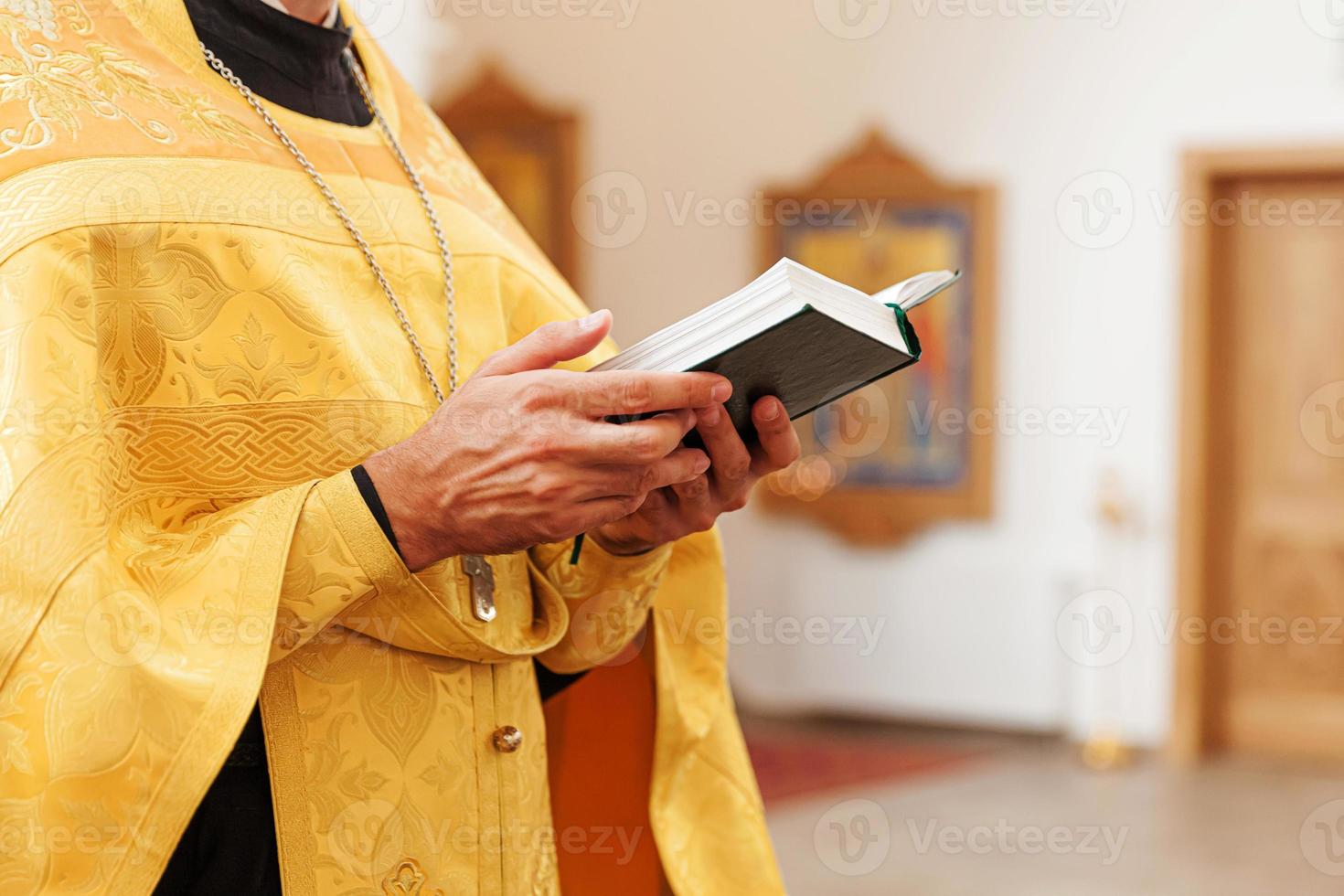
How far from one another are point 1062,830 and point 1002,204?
9.23 feet

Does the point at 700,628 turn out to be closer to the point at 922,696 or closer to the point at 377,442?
the point at 377,442

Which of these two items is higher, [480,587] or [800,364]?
[800,364]

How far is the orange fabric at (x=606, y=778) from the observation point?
1566mm

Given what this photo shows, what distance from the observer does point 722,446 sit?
1193mm

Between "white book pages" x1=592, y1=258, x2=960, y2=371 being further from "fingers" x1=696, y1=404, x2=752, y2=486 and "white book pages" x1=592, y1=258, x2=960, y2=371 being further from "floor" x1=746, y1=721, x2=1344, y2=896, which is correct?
→ "floor" x1=746, y1=721, x2=1344, y2=896

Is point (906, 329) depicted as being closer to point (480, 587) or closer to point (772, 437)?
point (772, 437)

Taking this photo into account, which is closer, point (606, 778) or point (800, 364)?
Answer: point (800, 364)

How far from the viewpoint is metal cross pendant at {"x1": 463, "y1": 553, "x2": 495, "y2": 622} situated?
1.24 meters

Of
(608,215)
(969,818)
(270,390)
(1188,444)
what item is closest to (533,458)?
(270,390)

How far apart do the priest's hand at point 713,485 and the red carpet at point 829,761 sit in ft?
14.0

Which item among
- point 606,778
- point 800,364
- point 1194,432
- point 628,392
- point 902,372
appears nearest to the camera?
point 628,392

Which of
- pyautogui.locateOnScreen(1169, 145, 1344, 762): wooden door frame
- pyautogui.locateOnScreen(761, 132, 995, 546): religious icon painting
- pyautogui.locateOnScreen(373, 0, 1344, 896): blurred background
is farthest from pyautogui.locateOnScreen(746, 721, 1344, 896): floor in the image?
pyautogui.locateOnScreen(761, 132, 995, 546): religious icon painting

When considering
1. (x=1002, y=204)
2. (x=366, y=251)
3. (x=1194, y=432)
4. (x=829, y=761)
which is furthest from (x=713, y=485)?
(x=1002, y=204)

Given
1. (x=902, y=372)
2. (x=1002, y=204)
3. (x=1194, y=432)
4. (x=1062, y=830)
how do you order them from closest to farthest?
(x=1062, y=830)
(x=1194, y=432)
(x=1002, y=204)
(x=902, y=372)
